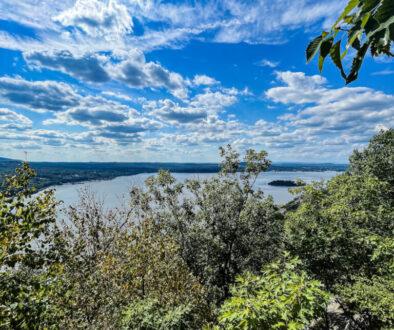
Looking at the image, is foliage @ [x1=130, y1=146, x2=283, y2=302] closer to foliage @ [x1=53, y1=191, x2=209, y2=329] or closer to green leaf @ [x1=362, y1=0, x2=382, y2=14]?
foliage @ [x1=53, y1=191, x2=209, y2=329]

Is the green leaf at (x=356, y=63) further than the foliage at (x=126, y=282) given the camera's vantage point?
No

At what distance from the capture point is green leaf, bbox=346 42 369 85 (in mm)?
1347

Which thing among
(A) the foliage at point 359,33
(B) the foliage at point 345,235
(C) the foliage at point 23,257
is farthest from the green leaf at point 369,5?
(B) the foliage at point 345,235

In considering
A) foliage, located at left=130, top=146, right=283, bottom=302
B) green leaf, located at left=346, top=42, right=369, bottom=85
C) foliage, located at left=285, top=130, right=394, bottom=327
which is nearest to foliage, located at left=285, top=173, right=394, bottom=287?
foliage, located at left=285, top=130, right=394, bottom=327

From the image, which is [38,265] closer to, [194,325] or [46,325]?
[46,325]

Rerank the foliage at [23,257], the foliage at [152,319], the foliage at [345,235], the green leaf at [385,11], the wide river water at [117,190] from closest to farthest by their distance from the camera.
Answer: the green leaf at [385,11], the foliage at [23,257], the foliage at [152,319], the foliage at [345,235], the wide river water at [117,190]

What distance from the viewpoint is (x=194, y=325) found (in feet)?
25.6

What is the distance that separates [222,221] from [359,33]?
2032cm

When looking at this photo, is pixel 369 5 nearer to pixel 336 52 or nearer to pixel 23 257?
pixel 336 52

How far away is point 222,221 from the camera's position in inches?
810

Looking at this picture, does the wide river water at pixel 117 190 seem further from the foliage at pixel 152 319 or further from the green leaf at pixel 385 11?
the green leaf at pixel 385 11

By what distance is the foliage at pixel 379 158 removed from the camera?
60.1 ft

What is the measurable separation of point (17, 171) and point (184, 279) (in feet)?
30.8

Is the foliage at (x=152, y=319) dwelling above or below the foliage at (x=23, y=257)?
below
